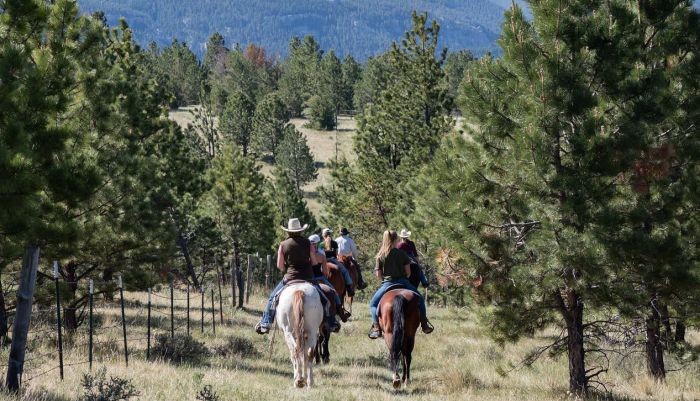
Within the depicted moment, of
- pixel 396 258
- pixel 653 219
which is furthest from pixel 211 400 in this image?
pixel 653 219

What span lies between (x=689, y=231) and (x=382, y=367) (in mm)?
5754

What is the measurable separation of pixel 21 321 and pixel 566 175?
7145 millimetres

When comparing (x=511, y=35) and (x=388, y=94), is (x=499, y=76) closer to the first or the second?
(x=511, y=35)

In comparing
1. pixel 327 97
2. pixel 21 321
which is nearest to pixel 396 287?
pixel 21 321

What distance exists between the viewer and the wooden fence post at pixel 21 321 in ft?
30.5

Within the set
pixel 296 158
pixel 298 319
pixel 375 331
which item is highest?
pixel 296 158

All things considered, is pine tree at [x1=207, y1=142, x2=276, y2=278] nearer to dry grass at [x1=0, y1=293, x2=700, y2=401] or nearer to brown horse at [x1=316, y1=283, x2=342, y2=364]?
dry grass at [x1=0, y1=293, x2=700, y2=401]

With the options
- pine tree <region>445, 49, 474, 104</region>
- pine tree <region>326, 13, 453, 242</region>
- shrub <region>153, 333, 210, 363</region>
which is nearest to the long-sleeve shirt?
shrub <region>153, 333, 210, 363</region>

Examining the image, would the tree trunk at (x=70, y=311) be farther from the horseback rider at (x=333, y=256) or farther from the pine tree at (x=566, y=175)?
the pine tree at (x=566, y=175)

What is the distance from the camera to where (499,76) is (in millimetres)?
10914

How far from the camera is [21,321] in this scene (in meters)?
9.48

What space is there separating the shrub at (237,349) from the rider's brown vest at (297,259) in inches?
149

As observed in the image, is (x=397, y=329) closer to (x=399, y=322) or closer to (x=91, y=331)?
(x=399, y=322)

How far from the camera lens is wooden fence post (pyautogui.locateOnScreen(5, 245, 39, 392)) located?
30.5 feet
